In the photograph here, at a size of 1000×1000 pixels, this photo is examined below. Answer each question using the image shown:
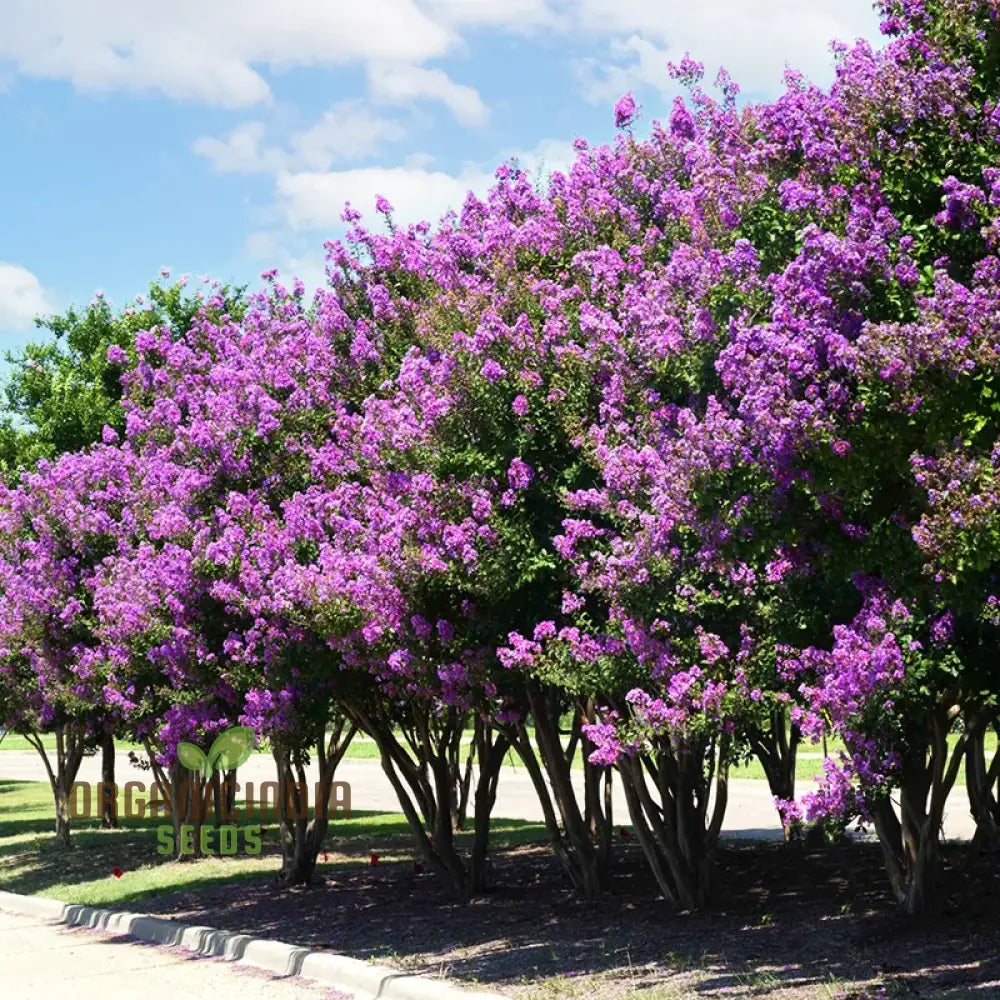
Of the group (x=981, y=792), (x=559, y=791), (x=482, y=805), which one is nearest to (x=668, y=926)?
(x=559, y=791)

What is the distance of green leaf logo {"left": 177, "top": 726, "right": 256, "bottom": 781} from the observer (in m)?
15.8

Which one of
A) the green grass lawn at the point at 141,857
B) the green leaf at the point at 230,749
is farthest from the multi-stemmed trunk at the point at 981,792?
the green leaf at the point at 230,749

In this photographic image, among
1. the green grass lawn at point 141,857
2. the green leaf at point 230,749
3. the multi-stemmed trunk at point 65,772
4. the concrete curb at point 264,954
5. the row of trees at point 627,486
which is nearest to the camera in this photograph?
the row of trees at point 627,486

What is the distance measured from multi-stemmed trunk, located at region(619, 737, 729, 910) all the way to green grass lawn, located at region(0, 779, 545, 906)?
5.96m

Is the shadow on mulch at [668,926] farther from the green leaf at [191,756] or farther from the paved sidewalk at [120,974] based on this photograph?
the green leaf at [191,756]

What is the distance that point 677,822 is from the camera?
11.3 m

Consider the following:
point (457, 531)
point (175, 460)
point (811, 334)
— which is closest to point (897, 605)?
point (811, 334)

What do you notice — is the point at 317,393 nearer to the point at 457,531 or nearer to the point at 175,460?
the point at 175,460

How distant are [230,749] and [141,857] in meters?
2.97

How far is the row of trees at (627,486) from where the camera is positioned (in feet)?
23.0

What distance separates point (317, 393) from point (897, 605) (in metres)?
6.71

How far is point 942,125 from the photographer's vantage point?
734 cm

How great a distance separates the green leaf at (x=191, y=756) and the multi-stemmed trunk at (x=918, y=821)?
839 cm

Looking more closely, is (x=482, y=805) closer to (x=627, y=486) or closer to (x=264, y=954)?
(x=264, y=954)
